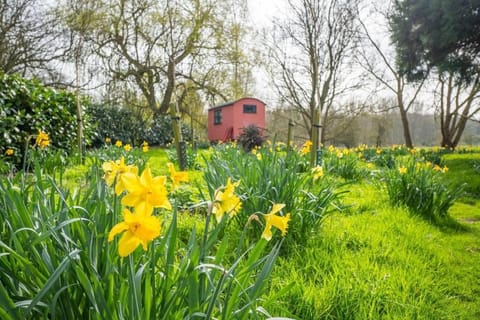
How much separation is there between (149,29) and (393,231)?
14346mm

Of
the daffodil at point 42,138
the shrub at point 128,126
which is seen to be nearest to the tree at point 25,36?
the shrub at point 128,126

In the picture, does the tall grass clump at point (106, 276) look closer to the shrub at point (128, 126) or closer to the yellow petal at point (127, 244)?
the yellow petal at point (127, 244)

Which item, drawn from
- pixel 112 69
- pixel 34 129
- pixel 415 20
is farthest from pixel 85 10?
pixel 415 20

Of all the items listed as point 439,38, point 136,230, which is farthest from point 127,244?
point 439,38

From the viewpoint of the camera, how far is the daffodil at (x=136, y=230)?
54 cm

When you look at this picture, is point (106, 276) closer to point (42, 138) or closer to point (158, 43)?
point (42, 138)

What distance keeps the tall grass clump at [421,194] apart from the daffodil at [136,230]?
3.08 m

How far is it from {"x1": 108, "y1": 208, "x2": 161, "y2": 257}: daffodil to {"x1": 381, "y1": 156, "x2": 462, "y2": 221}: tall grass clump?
3077 mm

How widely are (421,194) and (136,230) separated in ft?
10.4

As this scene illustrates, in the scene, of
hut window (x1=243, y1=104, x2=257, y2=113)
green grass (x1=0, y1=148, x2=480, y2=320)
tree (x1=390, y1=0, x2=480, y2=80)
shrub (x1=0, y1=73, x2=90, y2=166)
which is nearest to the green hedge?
shrub (x1=0, y1=73, x2=90, y2=166)

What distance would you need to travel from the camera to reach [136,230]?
554 mm

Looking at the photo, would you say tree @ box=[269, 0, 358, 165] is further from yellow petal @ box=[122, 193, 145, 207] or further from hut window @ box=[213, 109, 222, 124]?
yellow petal @ box=[122, 193, 145, 207]

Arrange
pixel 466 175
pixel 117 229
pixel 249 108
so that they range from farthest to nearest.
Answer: pixel 249 108 → pixel 466 175 → pixel 117 229

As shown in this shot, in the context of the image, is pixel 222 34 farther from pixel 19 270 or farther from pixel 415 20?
pixel 19 270
